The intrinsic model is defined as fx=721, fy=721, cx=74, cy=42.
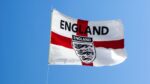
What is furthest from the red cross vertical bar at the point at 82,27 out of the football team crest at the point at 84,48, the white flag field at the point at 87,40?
the football team crest at the point at 84,48

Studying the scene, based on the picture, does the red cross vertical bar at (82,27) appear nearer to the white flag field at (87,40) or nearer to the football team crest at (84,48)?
the white flag field at (87,40)

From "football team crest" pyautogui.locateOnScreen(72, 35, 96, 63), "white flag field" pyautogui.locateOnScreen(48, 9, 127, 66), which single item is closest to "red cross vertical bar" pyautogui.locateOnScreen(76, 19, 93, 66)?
"white flag field" pyautogui.locateOnScreen(48, 9, 127, 66)

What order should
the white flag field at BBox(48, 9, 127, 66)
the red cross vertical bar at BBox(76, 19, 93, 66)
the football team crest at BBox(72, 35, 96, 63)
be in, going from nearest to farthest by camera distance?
the white flag field at BBox(48, 9, 127, 66) < the football team crest at BBox(72, 35, 96, 63) < the red cross vertical bar at BBox(76, 19, 93, 66)

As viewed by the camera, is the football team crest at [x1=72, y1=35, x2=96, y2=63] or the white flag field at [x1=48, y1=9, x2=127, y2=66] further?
the football team crest at [x1=72, y1=35, x2=96, y2=63]

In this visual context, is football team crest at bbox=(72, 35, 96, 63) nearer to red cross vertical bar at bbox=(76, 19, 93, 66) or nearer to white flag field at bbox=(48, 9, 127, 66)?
white flag field at bbox=(48, 9, 127, 66)

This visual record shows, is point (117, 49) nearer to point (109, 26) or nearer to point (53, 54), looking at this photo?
point (109, 26)

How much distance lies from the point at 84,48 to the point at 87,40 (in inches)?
14.3

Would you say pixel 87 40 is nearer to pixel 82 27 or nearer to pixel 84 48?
pixel 84 48

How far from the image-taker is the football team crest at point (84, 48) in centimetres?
2878

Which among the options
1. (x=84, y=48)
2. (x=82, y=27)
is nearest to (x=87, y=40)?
(x=84, y=48)

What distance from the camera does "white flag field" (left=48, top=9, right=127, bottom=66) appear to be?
28.3 meters

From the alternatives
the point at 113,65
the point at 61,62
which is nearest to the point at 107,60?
the point at 113,65

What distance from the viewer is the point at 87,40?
29.2 meters

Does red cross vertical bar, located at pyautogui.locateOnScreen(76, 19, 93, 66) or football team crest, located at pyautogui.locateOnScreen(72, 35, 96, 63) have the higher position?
red cross vertical bar, located at pyautogui.locateOnScreen(76, 19, 93, 66)
